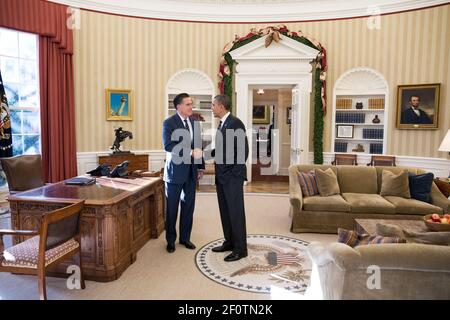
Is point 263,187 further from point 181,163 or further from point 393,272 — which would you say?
point 393,272

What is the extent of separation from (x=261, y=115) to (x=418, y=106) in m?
7.61

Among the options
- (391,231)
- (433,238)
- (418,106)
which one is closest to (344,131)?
(418,106)

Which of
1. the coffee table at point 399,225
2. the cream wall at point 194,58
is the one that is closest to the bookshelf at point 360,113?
the cream wall at point 194,58

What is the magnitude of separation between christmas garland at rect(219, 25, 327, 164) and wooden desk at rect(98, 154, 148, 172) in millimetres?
2316

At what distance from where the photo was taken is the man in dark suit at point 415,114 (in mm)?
6852

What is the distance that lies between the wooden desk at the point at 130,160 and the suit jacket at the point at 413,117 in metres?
5.35

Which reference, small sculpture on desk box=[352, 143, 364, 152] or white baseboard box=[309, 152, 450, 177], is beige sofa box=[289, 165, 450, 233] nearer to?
white baseboard box=[309, 152, 450, 177]

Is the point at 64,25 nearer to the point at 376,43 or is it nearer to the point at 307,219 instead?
the point at 307,219

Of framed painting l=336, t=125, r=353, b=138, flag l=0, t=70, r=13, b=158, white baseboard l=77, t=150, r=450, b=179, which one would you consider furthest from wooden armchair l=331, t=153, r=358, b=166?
flag l=0, t=70, r=13, b=158

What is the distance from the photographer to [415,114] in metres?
6.93

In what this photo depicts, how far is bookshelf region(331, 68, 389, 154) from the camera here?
7.36 m
